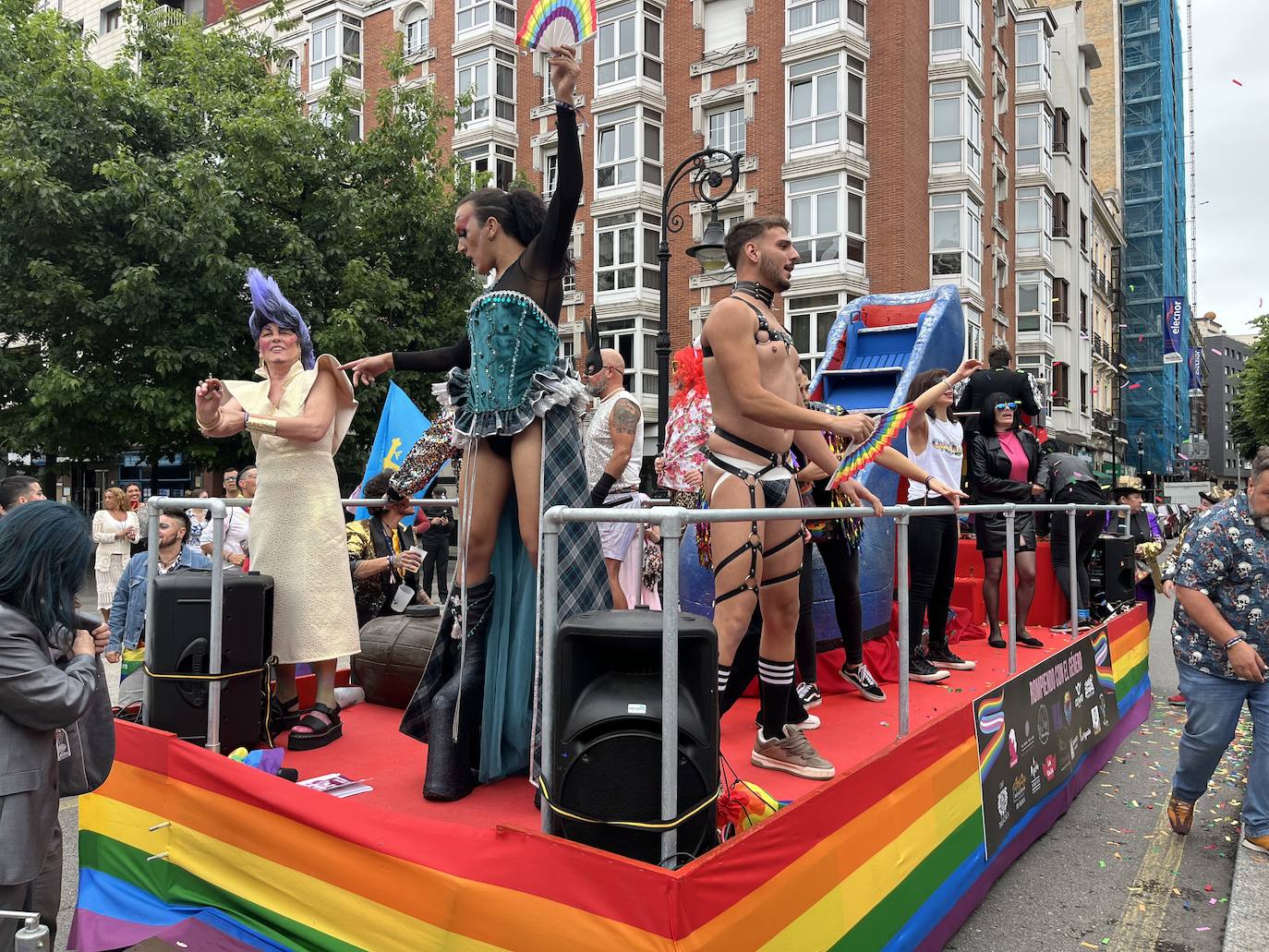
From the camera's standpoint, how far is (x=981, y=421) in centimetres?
718

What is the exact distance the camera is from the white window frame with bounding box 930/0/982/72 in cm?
2692

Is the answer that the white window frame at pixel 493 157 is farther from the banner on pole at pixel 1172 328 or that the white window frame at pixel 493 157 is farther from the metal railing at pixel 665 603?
the banner on pole at pixel 1172 328

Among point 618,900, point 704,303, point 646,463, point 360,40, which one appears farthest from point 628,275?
point 618,900

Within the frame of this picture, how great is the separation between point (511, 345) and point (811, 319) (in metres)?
23.5

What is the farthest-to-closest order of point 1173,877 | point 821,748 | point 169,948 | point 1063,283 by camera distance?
1. point 1063,283
2. point 1173,877
3. point 821,748
4. point 169,948

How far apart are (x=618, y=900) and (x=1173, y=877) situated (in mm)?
3530

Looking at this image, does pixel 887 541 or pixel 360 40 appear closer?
pixel 887 541

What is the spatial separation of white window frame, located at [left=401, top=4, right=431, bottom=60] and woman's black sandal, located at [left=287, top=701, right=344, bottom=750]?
1281 inches

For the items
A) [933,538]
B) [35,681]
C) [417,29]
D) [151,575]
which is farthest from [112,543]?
[417,29]

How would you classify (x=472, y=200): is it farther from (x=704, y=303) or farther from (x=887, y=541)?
(x=704, y=303)

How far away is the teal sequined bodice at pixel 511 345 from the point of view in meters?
3.20

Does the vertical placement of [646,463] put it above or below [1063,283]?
below

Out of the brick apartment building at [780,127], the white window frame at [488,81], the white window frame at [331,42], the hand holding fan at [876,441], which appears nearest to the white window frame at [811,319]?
the brick apartment building at [780,127]

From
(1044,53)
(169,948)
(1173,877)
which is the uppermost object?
(1044,53)
